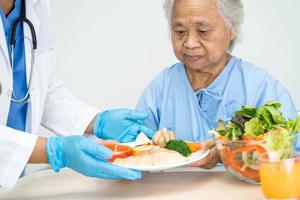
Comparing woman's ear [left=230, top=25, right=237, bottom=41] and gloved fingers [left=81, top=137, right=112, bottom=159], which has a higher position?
woman's ear [left=230, top=25, right=237, bottom=41]

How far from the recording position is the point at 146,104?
1897 mm

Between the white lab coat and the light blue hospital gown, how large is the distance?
315mm

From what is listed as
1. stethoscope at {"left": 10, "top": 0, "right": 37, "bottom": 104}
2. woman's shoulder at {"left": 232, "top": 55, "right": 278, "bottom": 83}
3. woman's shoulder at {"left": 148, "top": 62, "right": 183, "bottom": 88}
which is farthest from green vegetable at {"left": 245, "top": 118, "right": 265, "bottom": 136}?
stethoscope at {"left": 10, "top": 0, "right": 37, "bottom": 104}

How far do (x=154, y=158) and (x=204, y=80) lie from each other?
0.67 metres

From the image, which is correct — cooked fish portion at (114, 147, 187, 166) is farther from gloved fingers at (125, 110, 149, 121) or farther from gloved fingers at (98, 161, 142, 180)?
gloved fingers at (125, 110, 149, 121)

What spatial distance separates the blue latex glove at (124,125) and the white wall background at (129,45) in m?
0.72

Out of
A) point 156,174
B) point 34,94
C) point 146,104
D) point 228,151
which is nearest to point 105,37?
point 146,104

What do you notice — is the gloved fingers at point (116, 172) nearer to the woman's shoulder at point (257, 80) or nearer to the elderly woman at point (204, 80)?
the elderly woman at point (204, 80)

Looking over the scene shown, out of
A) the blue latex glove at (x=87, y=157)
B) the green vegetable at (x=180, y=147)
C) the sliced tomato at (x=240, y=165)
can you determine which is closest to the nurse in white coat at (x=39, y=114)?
the blue latex glove at (x=87, y=157)

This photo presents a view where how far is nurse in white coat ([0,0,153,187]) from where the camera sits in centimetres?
128

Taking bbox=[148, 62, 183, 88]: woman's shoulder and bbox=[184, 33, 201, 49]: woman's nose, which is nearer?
bbox=[184, 33, 201, 49]: woman's nose

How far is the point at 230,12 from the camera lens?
1.73m

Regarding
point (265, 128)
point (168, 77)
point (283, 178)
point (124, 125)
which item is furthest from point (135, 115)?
point (283, 178)

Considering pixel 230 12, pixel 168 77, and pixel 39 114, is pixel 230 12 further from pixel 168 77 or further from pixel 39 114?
pixel 39 114
